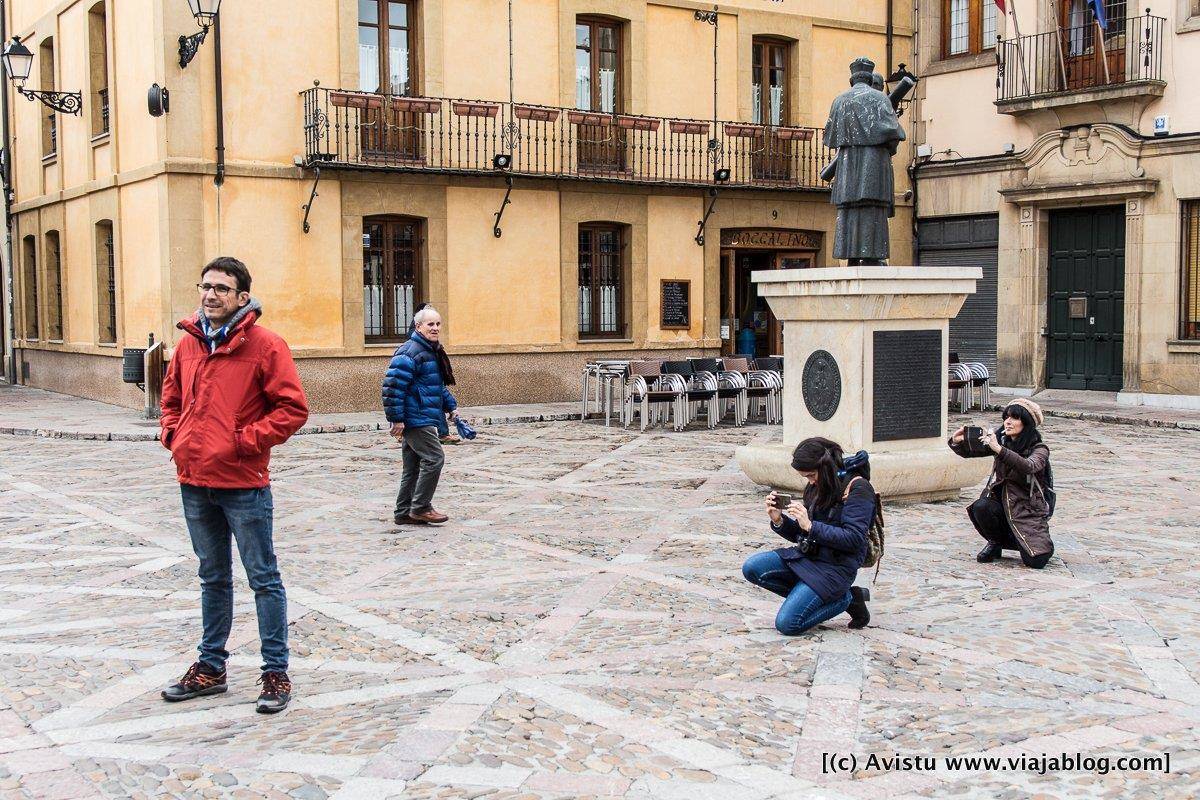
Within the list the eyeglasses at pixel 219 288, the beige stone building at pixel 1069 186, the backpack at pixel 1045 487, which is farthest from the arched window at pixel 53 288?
the eyeglasses at pixel 219 288

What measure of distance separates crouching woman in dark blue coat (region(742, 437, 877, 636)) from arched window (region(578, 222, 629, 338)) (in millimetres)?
15173

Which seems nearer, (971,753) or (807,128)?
(971,753)

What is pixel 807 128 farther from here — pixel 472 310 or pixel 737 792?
pixel 737 792

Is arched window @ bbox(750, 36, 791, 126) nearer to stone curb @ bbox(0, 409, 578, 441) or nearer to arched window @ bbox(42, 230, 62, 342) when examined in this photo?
stone curb @ bbox(0, 409, 578, 441)

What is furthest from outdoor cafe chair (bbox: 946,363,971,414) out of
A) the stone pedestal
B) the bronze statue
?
the bronze statue

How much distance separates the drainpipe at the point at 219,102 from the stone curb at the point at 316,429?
3541 mm

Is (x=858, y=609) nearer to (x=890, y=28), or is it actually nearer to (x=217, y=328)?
(x=217, y=328)

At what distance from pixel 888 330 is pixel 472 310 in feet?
34.4

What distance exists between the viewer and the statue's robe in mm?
11398

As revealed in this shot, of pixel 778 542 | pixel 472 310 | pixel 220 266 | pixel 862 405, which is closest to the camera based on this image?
pixel 220 266

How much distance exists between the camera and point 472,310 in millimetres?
20578

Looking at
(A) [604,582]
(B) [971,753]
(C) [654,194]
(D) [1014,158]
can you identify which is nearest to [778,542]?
(A) [604,582]

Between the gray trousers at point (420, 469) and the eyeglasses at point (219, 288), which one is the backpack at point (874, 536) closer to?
the eyeglasses at point (219, 288)

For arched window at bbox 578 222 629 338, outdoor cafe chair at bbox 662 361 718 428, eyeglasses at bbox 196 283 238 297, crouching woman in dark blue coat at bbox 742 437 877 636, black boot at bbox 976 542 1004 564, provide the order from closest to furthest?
eyeglasses at bbox 196 283 238 297 → crouching woman in dark blue coat at bbox 742 437 877 636 → black boot at bbox 976 542 1004 564 → outdoor cafe chair at bbox 662 361 718 428 → arched window at bbox 578 222 629 338
